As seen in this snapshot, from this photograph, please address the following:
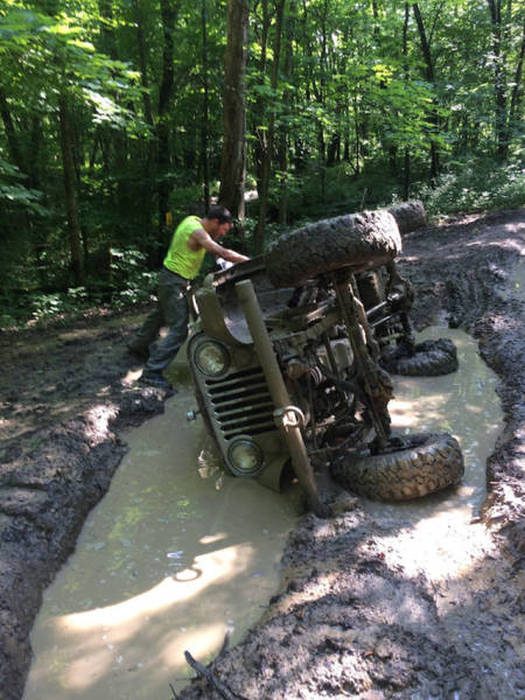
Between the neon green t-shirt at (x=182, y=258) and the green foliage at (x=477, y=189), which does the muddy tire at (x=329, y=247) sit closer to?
the neon green t-shirt at (x=182, y=258)

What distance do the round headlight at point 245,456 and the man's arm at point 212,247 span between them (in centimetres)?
179

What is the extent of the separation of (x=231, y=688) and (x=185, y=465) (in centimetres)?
229

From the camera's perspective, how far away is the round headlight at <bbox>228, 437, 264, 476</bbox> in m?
3.68

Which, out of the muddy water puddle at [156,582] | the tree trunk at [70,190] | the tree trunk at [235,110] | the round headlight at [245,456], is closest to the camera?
the muddy water puddle at [156,582]

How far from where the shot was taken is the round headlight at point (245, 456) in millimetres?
3676

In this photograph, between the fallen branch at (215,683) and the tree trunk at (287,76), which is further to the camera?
the tree trunk at (287,76)

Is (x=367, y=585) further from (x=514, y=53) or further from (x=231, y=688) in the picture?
(x=514, y=53)

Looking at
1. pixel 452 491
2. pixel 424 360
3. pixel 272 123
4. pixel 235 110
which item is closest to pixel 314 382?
pixel 452 491

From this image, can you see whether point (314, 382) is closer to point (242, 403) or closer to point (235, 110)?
point (242, 403)

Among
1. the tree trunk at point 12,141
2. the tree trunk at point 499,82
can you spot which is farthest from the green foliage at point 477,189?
the tree trunk at point 12,141

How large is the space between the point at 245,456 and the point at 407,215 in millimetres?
3370

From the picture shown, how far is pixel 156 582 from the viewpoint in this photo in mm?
2998

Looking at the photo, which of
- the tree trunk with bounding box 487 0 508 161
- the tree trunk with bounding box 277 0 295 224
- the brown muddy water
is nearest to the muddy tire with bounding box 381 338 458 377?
the brown muddy water

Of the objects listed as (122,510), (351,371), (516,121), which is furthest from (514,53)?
(122,510)
